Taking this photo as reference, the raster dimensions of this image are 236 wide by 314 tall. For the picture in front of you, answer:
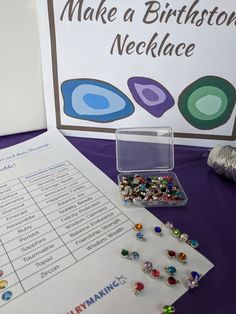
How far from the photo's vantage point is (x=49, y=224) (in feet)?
1.34

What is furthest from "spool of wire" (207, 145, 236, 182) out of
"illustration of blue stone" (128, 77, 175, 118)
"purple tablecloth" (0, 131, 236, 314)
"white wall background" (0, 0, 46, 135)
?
"white wall background" (0, 0, 46, 135)

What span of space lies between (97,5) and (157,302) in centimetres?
46

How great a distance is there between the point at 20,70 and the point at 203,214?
0.42m

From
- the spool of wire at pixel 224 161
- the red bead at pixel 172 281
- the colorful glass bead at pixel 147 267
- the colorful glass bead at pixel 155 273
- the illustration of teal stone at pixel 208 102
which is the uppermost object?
the illustration of teal stone at pixel 208 102

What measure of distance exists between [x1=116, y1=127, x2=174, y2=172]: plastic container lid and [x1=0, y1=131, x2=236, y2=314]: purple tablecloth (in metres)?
0.02

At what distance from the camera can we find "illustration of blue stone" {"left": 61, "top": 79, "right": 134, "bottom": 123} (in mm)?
563

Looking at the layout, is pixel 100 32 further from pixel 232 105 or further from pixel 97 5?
pixel 232 105

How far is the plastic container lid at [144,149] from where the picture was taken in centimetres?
54

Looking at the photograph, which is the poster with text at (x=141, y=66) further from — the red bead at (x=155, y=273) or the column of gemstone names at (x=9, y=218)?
the red bead at (x=155, y=273)

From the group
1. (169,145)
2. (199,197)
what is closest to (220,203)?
(199,197)

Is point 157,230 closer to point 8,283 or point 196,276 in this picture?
point 196,276

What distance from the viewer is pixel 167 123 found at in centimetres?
58

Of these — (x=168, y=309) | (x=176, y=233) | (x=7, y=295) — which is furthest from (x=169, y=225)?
(x=7, y=295)

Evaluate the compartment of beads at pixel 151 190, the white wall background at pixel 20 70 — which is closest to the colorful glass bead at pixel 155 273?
the compartment of beads at pixel 151 190
